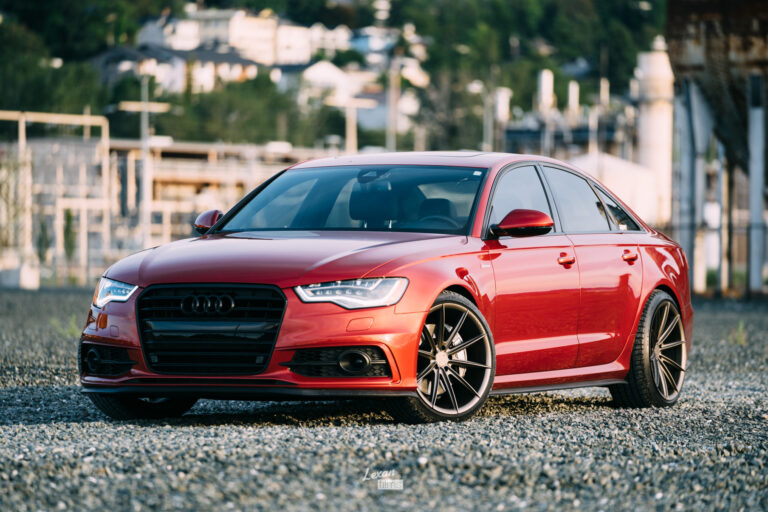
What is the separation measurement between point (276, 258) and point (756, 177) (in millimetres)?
24837

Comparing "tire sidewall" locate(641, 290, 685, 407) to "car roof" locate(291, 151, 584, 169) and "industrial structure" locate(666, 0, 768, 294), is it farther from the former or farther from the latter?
"industrial structure" locate(666, 0, 768, 294)

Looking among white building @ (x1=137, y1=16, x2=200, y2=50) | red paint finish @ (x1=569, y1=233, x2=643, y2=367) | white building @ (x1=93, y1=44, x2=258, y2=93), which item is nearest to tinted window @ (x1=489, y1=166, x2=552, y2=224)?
red paint finish @ (x1=569, y1=233, x2=643, y2=367)

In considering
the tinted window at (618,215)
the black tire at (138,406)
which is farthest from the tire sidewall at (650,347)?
the black tire at (138,406)

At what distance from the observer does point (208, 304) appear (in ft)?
27.0

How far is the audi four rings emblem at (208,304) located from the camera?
8219mm

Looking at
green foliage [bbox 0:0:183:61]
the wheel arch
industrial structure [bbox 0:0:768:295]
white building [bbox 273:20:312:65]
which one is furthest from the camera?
white building [bbox 273:20:312:65]

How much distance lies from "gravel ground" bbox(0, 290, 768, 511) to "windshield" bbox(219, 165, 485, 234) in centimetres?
110

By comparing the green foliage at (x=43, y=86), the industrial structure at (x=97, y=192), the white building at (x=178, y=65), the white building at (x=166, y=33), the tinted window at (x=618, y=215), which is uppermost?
the white building at (x=166, y=33)

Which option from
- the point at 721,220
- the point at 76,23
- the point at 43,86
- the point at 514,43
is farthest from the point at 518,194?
the point at 514,43

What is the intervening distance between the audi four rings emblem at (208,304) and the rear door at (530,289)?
5.20 ft

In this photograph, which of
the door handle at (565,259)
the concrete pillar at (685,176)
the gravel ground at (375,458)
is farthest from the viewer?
the concrete pillar at (685,176)

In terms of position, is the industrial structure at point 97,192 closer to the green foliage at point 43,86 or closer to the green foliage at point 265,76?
the green foliage at point 43,86

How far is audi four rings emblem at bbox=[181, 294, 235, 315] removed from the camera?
27.0 feet

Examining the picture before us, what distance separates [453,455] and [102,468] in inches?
58.9
